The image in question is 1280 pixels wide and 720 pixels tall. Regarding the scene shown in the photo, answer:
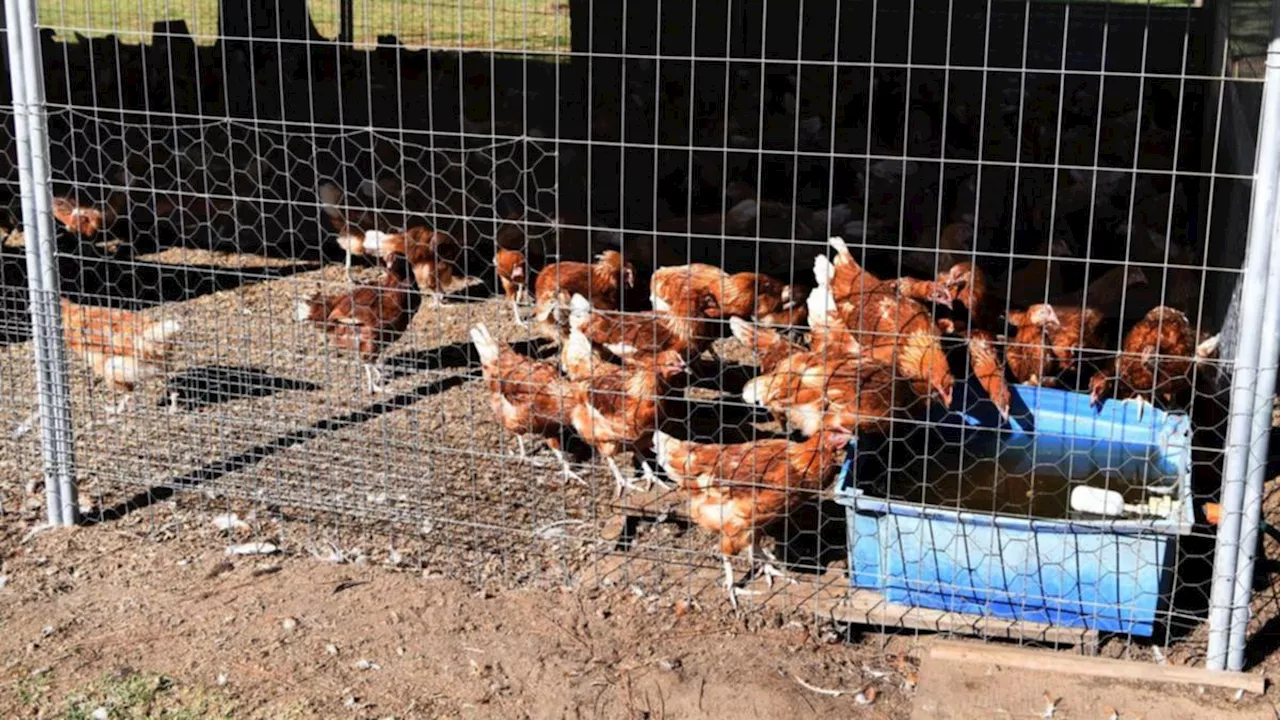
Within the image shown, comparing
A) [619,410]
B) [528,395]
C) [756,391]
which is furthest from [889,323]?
[528,395]

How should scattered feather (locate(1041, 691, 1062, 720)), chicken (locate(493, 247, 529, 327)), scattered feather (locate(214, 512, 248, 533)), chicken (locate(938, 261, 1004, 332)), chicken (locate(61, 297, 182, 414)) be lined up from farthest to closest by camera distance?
chicken (locate(493, 247, 529, 327))
chicken (locate(938, 261, 1004, 332))
chicken (locate(61, 297, 182, 414))
scattered feather (locate(214, 512, 248, 533))
scattered feather (locate(1041, 691, 1062, 720))

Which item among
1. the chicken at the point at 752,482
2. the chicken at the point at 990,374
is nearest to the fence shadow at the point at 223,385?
the chicken at the point at 752,482

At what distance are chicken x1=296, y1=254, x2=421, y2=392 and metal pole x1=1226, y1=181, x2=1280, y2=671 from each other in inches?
160

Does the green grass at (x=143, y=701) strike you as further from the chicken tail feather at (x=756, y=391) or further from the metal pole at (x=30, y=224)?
the chicken tail feather at (x=756, y=391)

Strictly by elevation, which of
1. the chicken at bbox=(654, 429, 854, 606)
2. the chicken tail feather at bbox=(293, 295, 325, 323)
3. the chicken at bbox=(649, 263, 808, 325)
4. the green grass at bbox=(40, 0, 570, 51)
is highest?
the green grass at bbox=(40, 0, 570, 51)

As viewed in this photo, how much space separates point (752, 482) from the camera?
15.7ft

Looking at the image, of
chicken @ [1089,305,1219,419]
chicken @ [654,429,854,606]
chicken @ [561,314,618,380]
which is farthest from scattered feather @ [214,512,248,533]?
chicken @ [1089,305,1219,419]

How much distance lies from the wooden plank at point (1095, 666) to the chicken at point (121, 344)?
12.9ft

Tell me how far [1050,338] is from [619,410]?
2211 mm

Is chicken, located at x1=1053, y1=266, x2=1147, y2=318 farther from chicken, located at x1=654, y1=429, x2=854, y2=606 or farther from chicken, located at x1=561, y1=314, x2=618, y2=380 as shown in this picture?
chicken, located at x1=654, y1=429, x2=854, y2=606

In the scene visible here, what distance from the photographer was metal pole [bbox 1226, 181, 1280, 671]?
152 inches

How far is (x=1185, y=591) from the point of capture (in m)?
4.79

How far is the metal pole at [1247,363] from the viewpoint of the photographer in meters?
3.73

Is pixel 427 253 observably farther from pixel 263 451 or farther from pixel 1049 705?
pixel 1049 705
